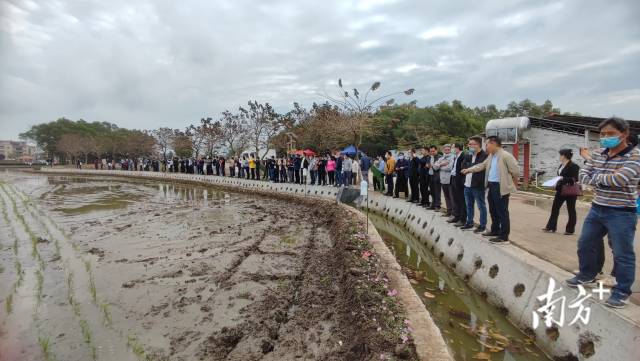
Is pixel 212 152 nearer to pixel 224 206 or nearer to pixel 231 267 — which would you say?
pixel 224 206

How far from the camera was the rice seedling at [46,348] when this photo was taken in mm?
3716

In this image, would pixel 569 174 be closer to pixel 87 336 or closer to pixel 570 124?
pixel 87 336

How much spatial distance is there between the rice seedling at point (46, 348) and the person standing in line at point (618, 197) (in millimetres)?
5515

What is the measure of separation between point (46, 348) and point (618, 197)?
600 centimetres

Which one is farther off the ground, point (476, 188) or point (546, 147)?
point (546, 147)

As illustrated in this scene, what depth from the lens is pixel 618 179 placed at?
3021 millimetres

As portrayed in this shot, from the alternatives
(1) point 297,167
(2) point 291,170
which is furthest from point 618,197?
(2) point 291,170

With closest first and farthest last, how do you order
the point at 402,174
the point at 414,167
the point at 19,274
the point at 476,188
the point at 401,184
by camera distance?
the point at 476,188 < the point at 19,274 < the point at 414,167 < the point at 402,174 < the point at 401,184

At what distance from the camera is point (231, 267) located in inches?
258

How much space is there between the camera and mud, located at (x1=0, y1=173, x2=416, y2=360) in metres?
3.79

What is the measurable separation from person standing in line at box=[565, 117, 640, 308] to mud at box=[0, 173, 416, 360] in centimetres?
197

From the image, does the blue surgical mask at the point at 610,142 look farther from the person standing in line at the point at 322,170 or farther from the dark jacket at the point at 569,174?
the person standing in line at the point at 322,170

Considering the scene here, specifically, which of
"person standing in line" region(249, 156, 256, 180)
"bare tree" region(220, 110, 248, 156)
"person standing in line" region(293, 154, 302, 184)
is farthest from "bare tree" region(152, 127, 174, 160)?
"person standing in line" region(293, 154, 302, 184)

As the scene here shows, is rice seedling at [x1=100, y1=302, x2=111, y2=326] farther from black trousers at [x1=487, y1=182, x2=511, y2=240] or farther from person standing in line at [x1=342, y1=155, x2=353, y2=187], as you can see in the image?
person standing in line at [x1=342, y1=155, x2=353, y2=187]
